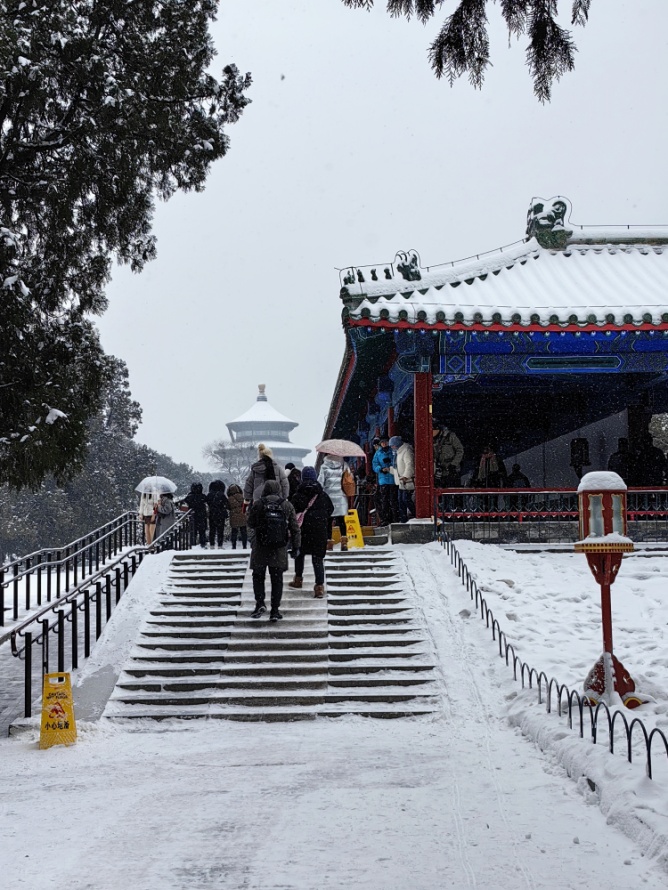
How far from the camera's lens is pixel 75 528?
4541 centimetres

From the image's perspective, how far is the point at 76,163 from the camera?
13.5 metres

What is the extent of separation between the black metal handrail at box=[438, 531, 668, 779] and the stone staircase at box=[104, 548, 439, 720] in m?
0.79

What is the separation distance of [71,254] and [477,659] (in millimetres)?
8215

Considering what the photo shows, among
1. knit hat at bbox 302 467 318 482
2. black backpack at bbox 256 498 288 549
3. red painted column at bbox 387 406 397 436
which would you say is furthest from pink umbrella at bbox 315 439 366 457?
black backpack at bbox 256 498 288 549

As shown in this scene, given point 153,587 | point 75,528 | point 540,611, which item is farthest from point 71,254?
point 75,528

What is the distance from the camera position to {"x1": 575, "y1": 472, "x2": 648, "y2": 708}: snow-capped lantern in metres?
8.12

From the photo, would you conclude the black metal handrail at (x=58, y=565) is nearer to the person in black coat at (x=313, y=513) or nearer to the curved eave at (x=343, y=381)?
the person in black coat at (x=313, y=513)

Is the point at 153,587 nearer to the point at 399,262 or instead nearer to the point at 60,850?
the point at 399,262

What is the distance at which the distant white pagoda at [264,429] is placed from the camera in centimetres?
9819

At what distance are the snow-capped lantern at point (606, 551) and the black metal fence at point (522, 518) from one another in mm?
7153

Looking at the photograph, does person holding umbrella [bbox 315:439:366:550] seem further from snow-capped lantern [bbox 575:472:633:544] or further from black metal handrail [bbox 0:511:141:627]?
snow-capped lantern [bbox 575:472:633:544]

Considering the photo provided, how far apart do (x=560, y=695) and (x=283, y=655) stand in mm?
3744

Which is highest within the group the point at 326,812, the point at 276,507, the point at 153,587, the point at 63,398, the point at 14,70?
the point at 14,70

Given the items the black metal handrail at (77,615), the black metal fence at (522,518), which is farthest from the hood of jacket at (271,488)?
the black metal fence at (522,518)
